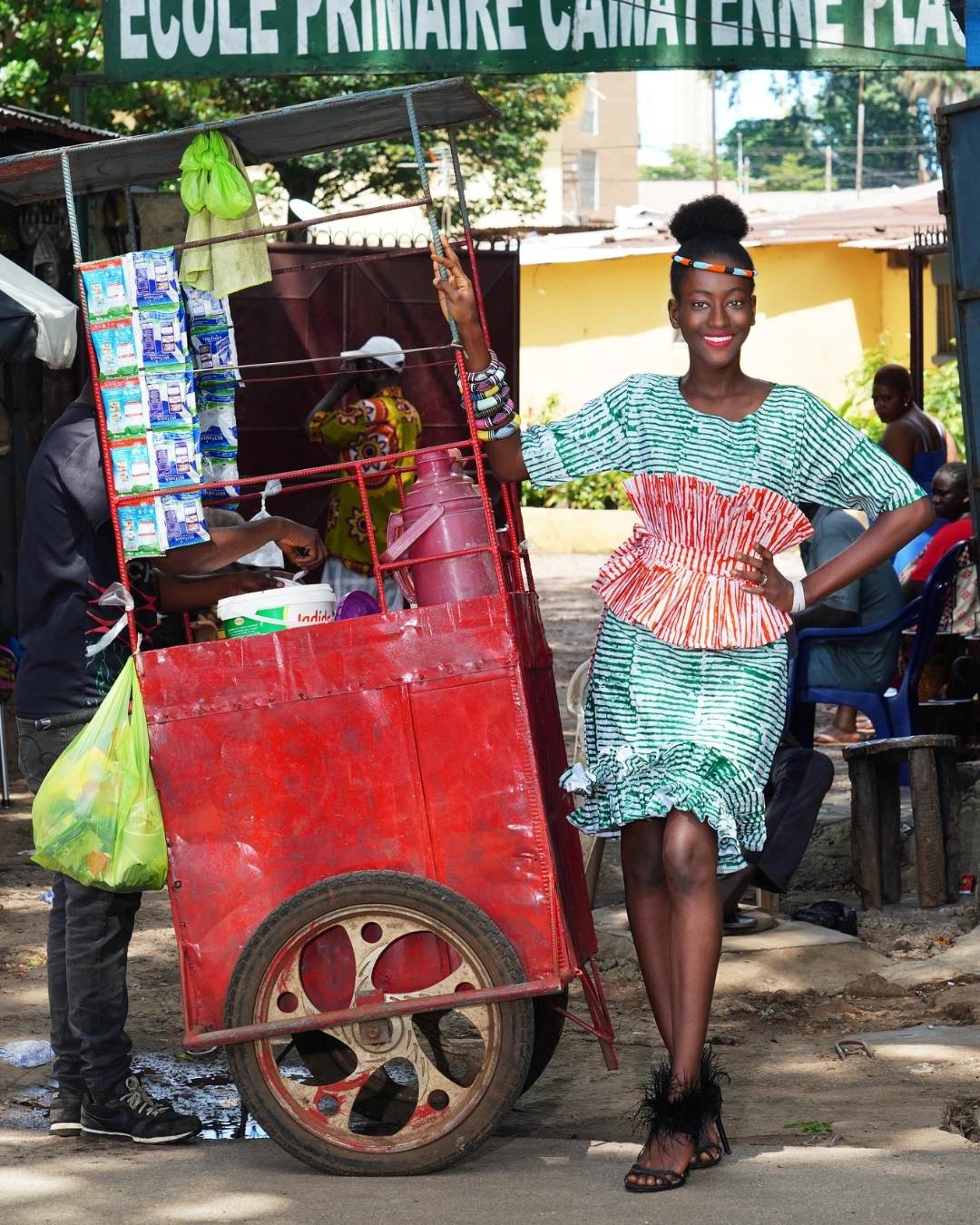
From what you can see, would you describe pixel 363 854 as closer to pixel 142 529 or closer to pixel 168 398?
pixel 142 529

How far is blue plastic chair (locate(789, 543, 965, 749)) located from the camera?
633cm

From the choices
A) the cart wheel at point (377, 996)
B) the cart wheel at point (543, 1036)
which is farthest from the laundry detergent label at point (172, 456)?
the cart wheel at point (543, 1036)

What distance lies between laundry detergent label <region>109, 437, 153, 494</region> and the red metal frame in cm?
2

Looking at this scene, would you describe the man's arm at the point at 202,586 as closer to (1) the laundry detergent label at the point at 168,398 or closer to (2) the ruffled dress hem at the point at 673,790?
(1) the laundry detergent label at the point at 168,398

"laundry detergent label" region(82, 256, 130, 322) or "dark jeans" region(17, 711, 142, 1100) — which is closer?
"laundry detergent label" region(82, 256, 130, 322)

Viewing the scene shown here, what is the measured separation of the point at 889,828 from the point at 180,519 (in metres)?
3.19

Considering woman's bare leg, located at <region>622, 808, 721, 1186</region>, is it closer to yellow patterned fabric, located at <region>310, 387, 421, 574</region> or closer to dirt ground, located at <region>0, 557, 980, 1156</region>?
dirt ground, located at <region>0, 557, 980, 1156</region>

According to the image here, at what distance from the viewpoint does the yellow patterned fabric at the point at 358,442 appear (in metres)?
7.50

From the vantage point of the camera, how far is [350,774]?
125 inches

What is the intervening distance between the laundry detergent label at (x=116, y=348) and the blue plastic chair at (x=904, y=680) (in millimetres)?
3736

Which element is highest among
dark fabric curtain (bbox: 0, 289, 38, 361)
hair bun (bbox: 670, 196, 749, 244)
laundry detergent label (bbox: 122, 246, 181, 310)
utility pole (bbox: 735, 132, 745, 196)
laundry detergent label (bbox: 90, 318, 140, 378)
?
utility pole (bbox: 735, 132, 745, 196)

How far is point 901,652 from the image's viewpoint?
7086mm

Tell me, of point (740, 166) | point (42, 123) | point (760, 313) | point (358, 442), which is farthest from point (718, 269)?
point (740, 166)

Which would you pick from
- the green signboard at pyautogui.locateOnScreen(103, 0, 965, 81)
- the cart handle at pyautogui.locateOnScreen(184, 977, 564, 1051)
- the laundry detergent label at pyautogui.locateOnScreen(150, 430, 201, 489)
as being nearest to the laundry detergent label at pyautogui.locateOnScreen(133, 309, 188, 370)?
the laundry detergent label at pyautogui.locateOnScreen(150, 430, 201, 489)
